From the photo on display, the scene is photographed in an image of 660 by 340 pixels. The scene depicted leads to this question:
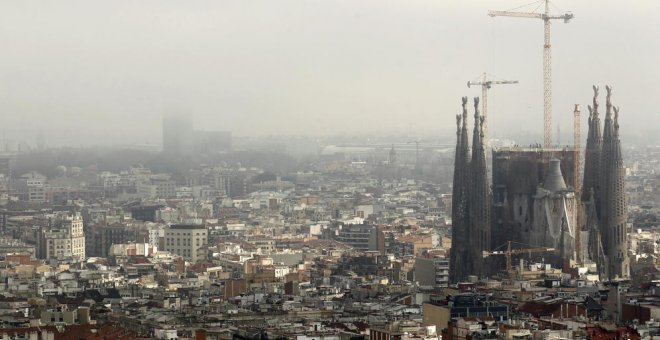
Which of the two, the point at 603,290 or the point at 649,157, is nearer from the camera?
the point at 603,290

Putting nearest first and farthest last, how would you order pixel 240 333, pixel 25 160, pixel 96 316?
1. pixel 240 333
2. pixel 96 316
3. pixel 25 160

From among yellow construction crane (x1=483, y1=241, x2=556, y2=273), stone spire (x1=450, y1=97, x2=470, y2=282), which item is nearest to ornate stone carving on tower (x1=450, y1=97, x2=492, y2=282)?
stone spire (x1=450, y1=97, x2=470, y2=282)

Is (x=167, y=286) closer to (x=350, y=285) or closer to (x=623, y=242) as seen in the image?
(x=350, y=285)

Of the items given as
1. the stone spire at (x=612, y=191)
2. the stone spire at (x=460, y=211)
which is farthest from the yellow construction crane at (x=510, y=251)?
the stone spire at (x=612, y=191)

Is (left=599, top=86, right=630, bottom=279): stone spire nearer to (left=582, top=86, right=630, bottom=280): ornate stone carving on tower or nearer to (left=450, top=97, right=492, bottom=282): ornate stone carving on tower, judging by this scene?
(left=582, top=86, right=630, bottom=280): ornate stone carving on tower

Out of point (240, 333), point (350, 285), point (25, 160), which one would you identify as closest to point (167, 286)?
point (350, 285)

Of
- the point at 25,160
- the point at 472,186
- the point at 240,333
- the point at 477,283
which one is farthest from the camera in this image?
the point at 25,160

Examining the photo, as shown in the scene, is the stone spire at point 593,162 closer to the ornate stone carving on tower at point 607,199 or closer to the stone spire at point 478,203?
the ornate stone carving on tower at point 607,199
